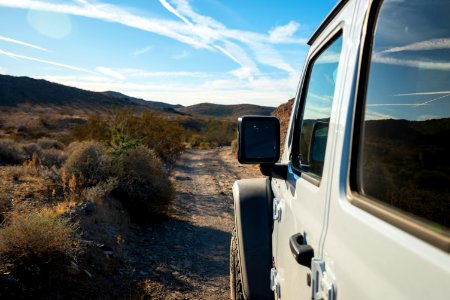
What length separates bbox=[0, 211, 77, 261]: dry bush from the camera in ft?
14.0

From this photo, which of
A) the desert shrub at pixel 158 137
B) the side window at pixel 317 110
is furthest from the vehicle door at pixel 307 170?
the desert shrub at pixel 158 137

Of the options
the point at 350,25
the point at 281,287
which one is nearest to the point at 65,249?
the point at 281,287

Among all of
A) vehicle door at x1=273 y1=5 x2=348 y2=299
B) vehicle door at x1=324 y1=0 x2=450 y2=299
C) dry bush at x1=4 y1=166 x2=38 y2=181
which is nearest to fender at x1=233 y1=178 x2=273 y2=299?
vehicle door at x1=273 y1=5 x2=348 y2=299

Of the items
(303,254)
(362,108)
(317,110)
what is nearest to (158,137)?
(317,110)

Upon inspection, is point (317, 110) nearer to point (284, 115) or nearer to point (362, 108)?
point (362, 108)

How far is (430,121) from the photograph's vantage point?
1.10 meters

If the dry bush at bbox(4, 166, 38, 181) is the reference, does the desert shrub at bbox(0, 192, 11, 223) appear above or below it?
above

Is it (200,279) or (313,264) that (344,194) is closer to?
(313,264)

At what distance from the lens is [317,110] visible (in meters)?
2.16

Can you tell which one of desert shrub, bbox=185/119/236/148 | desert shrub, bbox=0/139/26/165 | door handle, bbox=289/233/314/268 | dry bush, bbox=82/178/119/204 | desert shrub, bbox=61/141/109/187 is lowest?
desert shrub, bbox=185/119/236/148

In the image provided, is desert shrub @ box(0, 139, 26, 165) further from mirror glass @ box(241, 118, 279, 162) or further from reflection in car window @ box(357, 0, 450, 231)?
reflection in car window @ box(357, 0, 450, 231)

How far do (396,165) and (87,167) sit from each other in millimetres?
8356

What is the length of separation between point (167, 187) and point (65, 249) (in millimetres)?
4044

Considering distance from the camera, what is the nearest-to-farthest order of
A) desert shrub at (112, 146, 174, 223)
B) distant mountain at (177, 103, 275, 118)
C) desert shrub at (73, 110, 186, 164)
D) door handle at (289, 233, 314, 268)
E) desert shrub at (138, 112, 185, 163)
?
door handle at (289, 233, 314, 268) < desert shrub at (112, 146, 174, 223) < desert shrub at (73, 110, 186, 164) < desert shrub at (138, 112, 185, 163) < distant mountain at (177, 103, 275, 118)
